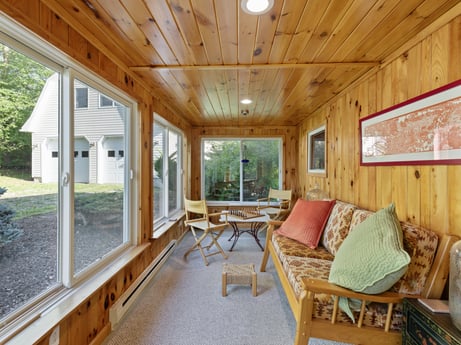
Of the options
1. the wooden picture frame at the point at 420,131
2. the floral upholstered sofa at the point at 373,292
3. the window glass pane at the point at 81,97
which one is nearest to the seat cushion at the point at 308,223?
the wooden picture frame at the point at 420,131

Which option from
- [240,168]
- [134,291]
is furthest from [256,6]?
[240,168]

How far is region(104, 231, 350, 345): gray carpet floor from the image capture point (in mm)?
1678

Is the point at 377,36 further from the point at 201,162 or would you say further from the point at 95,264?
the point at 201,162

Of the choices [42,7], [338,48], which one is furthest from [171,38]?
[338,48]

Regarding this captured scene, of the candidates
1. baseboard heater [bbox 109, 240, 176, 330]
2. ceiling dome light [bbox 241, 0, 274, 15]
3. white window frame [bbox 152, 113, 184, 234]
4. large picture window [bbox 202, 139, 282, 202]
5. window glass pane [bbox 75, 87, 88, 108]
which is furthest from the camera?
large picture window [bbox 202, 139, 282, 202]

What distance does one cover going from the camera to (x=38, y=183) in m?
1.32

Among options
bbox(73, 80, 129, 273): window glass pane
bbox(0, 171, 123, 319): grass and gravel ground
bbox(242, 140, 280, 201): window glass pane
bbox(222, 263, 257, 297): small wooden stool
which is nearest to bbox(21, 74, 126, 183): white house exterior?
bbox(73, 80, 129, 273): window glass pane

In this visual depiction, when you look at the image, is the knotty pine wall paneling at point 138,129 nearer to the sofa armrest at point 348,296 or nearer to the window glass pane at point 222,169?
the sofa armrest at point 348,296

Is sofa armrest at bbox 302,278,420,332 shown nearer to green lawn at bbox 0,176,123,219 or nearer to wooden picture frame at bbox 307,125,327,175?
green lawn at bbox 0,176,123,219

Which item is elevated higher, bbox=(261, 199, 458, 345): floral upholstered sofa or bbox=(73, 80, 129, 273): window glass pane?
bbox=(73, 80, 129, 273): window glass pane

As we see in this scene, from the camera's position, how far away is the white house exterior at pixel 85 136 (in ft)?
4.33

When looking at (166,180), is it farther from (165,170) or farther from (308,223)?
(308,223)

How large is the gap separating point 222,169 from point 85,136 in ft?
10.9

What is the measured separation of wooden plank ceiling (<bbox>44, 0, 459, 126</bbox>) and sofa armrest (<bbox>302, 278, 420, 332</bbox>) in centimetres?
157
